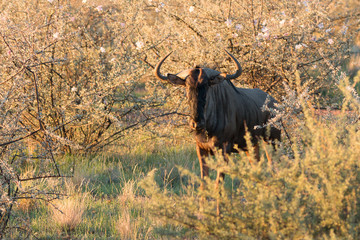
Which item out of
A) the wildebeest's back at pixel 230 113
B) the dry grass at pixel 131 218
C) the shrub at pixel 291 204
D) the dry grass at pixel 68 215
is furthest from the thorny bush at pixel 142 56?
the shrub at pixel 291 204

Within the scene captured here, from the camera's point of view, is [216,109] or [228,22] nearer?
[216,109]

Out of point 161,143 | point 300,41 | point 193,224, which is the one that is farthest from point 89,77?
point 193,224

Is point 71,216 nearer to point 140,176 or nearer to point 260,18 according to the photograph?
point 140,176

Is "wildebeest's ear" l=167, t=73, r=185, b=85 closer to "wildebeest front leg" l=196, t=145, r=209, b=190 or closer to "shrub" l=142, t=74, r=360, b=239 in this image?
"wildebeest front leg" l=196, t=145, r=209, b=190

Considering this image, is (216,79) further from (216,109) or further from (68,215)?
(68,215)

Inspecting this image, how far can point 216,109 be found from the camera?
17.0ft

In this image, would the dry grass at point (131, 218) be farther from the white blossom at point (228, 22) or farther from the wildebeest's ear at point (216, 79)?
the white blossom at point (228, 22)

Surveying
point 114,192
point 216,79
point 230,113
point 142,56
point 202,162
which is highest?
point 142,56

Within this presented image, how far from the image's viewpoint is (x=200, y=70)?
15.8 feet

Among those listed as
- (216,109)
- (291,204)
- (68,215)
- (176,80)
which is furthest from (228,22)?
(291,204)

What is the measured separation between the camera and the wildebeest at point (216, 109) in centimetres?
473

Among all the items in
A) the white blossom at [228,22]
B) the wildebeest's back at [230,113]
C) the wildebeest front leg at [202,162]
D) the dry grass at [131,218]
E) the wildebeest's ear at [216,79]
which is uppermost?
the white blossom at [228,22]

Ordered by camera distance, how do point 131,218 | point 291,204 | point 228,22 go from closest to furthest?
1. point 291,204
2. point 131,218
3. point 228,22

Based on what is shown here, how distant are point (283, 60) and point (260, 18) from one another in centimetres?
78
